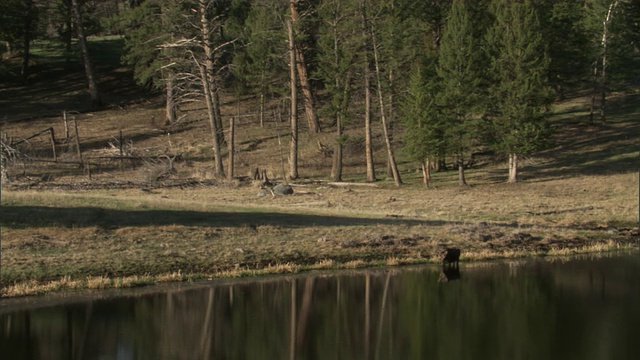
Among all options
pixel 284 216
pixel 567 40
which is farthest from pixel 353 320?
pixel 567 40

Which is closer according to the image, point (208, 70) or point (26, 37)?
point (208, 70)

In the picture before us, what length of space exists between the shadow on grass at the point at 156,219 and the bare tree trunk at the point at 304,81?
21263 mm

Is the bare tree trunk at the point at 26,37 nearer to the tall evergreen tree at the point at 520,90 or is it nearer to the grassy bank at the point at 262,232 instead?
the grassy bank at the point at 262,232

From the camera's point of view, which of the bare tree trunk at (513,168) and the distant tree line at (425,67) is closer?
the distant tree line at (425,67)

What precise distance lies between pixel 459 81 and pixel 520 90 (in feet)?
12.4

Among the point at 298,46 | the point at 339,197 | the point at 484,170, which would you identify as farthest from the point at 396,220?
the point at 298,46

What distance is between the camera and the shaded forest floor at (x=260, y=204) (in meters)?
25.1

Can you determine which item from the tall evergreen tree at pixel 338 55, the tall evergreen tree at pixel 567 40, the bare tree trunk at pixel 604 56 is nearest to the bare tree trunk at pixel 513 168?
the tall evergreen tree at pixel 338 55

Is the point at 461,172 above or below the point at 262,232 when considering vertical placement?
above

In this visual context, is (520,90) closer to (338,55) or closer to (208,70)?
(338,55)

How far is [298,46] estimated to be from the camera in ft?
183

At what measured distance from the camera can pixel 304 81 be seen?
5659cm

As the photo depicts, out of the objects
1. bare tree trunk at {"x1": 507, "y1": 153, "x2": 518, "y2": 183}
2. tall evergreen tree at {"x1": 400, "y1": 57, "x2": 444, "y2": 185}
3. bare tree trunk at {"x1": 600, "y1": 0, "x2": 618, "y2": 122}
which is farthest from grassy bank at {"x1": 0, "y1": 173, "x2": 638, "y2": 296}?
bare tree trunk at {"x1": 600, "y1": 0, "x2": 618, "y2": 122}

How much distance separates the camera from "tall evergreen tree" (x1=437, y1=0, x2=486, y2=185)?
47438mm
